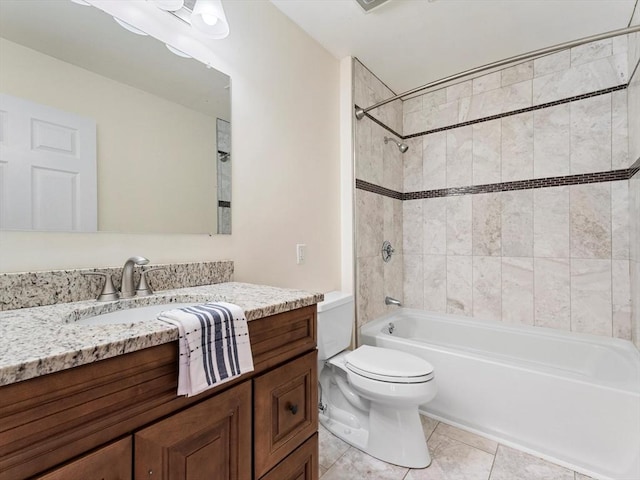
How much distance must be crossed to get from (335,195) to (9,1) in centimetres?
164

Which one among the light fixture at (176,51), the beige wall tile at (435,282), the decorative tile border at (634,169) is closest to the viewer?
the light fixture at (176,51)

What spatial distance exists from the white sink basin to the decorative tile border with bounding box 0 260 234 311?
0.39 feet

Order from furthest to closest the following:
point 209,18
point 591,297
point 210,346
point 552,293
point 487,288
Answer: point 487,288
point 552,293
point 591,297
point 209,18
point 210,346

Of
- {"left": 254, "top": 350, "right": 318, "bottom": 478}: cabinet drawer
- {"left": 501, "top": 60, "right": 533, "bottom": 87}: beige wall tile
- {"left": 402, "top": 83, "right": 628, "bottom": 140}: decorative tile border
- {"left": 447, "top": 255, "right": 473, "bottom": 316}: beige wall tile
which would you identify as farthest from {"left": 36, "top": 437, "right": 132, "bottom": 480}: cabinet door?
{"left": 501, "top": 60, "right": 533, "bottom": 87}: beige wall tile

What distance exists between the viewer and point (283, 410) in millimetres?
900

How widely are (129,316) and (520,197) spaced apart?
2.48 meters

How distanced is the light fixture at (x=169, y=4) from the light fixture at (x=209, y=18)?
2.2 inches

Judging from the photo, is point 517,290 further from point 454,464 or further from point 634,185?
point 454,464

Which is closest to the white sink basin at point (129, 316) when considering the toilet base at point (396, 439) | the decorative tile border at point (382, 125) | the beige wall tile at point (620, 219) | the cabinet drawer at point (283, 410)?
the cabinet drawer at point (283, 410)

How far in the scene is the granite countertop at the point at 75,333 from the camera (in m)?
0.47

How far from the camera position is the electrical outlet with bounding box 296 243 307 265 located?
1.78m

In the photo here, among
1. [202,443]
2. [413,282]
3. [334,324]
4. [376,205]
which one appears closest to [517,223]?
[413,282]

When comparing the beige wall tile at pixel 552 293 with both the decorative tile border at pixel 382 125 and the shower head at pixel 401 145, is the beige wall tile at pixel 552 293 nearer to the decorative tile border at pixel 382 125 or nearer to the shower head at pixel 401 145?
the shower head at pixel 401 145

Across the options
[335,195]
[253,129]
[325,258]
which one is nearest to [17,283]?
[253,129]
